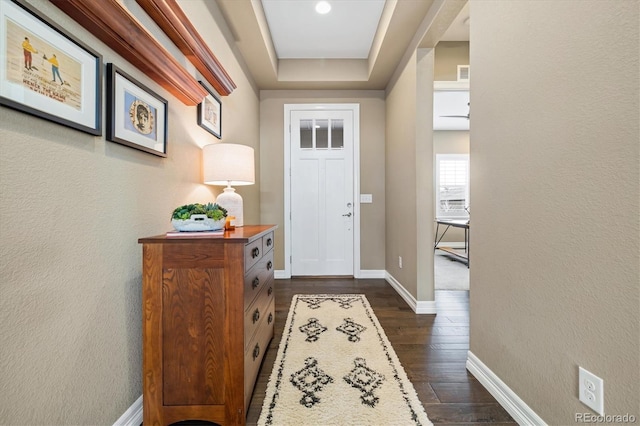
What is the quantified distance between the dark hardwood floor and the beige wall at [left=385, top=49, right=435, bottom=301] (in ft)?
0.92

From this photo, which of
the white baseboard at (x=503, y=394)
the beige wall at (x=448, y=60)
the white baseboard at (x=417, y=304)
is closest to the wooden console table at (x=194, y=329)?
the white baseboard at (x=503, y=394)

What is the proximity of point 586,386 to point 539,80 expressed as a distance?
3.85ft

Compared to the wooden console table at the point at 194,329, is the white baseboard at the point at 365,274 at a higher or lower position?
lower

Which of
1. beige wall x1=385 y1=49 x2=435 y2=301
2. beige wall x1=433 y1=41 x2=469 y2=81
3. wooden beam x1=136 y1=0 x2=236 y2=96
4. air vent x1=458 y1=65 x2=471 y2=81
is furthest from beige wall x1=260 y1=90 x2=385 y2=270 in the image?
wooden beam x1=136 y1=0 x2=236 y2=96

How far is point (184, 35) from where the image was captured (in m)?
1.50

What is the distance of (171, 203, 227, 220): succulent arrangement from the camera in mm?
1306

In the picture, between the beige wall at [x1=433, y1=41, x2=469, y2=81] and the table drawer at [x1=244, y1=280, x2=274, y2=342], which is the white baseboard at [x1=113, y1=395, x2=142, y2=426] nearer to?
the table drawer at [x1=244, y1=280, x2=274, y2=342]

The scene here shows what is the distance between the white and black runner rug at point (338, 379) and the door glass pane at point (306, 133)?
2340mm

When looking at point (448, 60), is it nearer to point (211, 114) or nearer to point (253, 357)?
point (211, 114)

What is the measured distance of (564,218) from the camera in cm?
104

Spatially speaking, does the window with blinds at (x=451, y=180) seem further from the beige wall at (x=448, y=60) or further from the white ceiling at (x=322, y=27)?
the white ceiling at (x=322, y=27)

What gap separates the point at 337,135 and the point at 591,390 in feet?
11.1

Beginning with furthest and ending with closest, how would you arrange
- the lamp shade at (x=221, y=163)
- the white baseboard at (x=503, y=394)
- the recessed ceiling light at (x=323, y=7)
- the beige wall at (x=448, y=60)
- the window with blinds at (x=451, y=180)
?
the window with blinds at (x=451, y=180), the beige wall at (x=448, y=60), the recessed ceiling light at (x=323, y=7), the lamp shade at (x=221, y=163), the white baseboard at (x=503, y=394)

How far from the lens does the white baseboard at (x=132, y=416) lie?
1.16m
